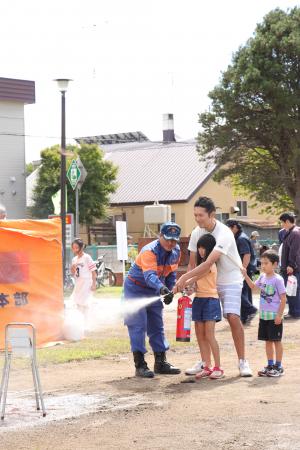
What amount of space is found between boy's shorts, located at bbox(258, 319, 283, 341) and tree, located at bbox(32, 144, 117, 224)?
3926 centimetres

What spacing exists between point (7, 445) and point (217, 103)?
3599 centimetres

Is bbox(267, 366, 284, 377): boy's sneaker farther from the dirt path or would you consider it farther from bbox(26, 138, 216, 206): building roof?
bbox(26, 138, 216, 206): building roof

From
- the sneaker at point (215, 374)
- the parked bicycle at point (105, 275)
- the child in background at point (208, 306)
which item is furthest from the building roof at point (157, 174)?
the sneaker at point (215, 374)

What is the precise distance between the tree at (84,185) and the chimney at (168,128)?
12.4m

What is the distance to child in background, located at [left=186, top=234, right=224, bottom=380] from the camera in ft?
31.7

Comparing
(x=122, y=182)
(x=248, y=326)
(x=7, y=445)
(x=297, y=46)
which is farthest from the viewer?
(x=122, y=182)

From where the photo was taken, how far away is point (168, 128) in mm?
63875

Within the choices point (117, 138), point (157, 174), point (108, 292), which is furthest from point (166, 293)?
point (117, 138)

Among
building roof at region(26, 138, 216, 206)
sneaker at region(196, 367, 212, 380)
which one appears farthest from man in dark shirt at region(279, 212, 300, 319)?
building roof at region(26, 138, 216, 206)

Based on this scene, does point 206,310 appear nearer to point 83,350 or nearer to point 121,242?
point 83,350

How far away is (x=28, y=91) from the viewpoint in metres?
40.9

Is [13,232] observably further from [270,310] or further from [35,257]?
[270,310]

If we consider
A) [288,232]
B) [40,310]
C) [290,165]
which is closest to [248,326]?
[288,232]

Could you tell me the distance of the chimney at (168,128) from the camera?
207 feet
